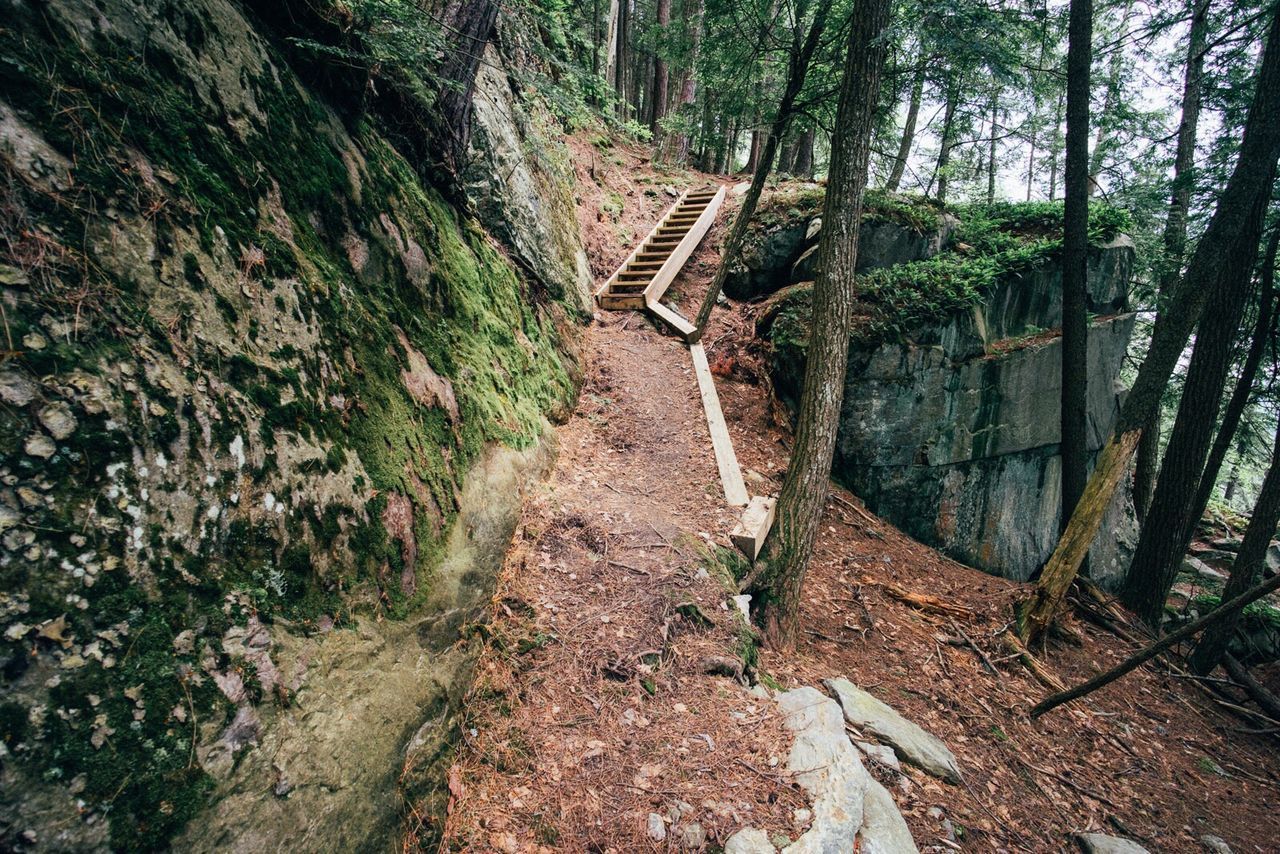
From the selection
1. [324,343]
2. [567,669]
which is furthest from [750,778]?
[324,343]

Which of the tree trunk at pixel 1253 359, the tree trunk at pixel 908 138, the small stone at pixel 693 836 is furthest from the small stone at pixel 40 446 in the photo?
the tree trunk at pixel 1253 359

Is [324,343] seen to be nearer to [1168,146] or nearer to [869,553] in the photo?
[869,553]

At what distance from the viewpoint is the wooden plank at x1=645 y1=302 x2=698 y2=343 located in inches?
346

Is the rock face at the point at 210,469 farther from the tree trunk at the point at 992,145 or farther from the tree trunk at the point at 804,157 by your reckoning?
the tree trunk at the point at 804,157

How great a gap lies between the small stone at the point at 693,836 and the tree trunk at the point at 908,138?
297 inches

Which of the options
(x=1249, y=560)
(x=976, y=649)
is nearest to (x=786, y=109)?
(x=976, y=649)

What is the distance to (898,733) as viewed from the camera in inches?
153

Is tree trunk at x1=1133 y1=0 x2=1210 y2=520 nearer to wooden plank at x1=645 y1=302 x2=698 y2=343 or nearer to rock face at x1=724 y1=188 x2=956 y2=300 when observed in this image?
rock face at x1=724 y1=188 x2=956 y2=300

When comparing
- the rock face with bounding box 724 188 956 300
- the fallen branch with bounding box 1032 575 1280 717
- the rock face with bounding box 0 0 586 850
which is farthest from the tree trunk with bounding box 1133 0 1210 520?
the rock face with bounding box 0 0 586 850

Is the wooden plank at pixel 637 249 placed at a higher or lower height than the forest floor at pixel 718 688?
higher

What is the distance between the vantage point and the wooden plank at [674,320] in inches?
346

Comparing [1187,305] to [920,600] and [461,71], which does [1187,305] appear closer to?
[920,600]

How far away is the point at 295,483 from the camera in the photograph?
7.63 ft

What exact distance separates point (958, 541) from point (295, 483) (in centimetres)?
882
